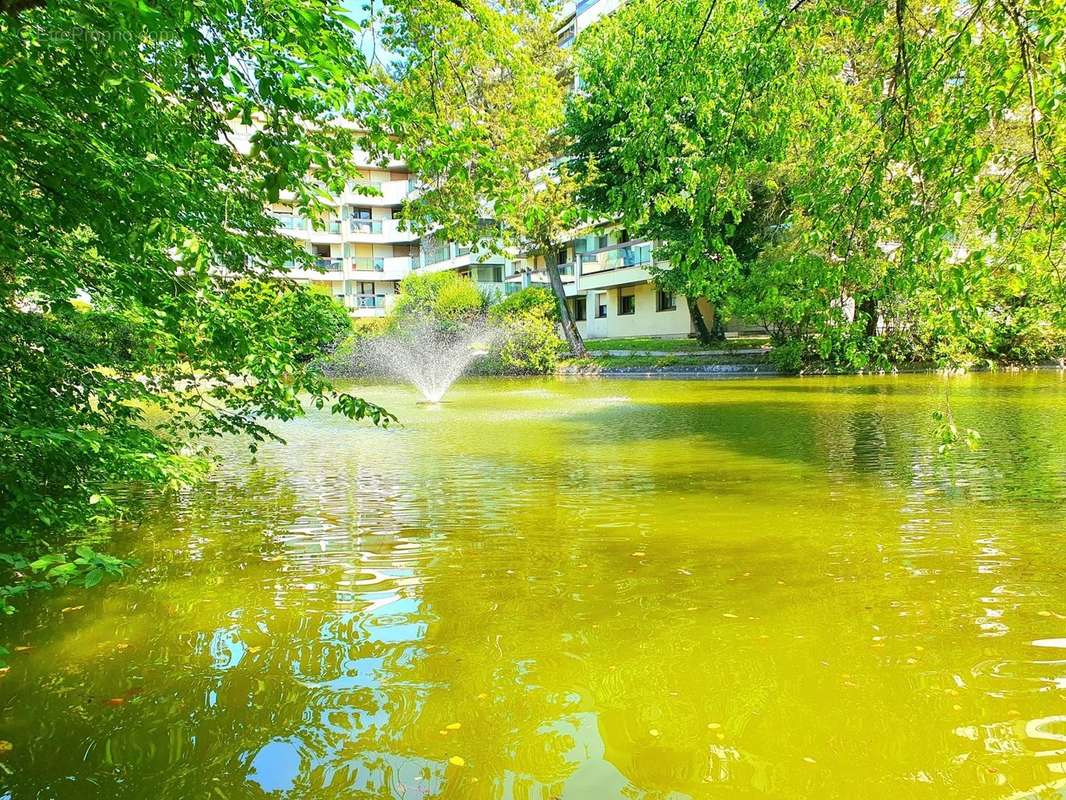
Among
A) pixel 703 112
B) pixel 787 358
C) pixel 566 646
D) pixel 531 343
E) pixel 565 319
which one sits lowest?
pixel 566 646

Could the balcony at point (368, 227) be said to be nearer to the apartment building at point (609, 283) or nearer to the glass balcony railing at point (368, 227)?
the glass balcony railing at point (368, 227)

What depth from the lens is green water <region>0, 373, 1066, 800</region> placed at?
3018 millimetres

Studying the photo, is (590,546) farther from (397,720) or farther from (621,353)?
(621,353)

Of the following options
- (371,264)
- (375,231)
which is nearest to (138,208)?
(375,231)

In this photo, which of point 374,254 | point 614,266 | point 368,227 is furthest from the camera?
point 374,254

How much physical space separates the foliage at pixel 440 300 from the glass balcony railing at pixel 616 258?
26.6 feet

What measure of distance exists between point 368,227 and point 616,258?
24254mm

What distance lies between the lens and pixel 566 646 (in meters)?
4.21

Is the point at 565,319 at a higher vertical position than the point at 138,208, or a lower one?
higher

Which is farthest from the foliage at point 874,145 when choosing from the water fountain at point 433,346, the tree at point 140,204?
the water fountain at point 433,346

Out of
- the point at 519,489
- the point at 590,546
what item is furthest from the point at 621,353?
the point at 590,546

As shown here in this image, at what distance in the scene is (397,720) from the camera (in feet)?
11.2

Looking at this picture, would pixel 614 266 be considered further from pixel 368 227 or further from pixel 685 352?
pixel 368 227

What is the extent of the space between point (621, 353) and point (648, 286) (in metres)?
7.72
